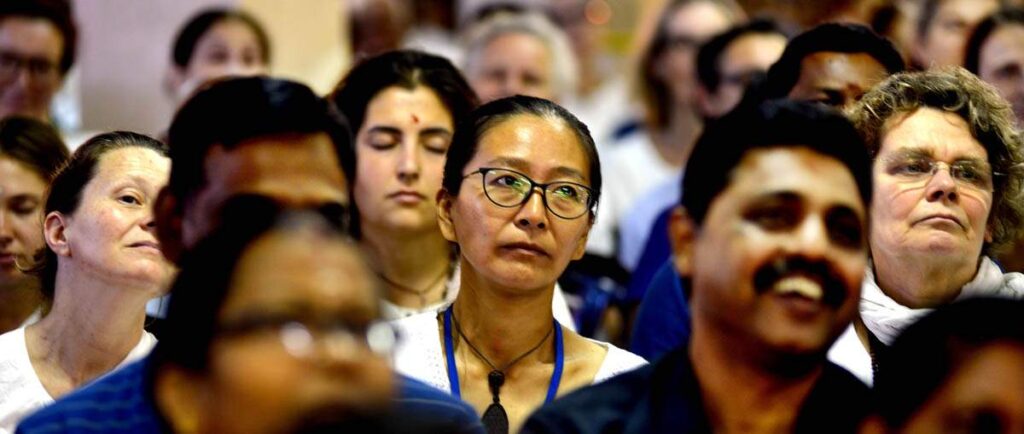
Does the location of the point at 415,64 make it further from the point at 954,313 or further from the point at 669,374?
the point at 954,313

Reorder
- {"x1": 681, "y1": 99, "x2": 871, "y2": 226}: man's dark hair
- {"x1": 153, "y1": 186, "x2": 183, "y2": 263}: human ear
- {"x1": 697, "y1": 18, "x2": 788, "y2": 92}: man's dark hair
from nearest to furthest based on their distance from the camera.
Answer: {"x1": 681, "y1": 99, "x2": 871, "y2": 226}: man's dark hair → {"x1": 153, "y1": 186, "x2": 183, "y2": 263}: human ear → {"x1": 697, "y1": 18, "x2": 788, "y2": 92}: man's dark hair

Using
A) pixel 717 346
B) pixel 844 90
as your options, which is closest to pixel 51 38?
pixel 844 90

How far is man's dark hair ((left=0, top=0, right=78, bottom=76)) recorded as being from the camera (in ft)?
15.5

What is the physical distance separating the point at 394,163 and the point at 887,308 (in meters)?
1.20

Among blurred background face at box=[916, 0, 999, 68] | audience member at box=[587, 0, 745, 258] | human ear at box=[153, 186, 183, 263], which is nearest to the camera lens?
human ear at box=[153, 186, 183, 263]

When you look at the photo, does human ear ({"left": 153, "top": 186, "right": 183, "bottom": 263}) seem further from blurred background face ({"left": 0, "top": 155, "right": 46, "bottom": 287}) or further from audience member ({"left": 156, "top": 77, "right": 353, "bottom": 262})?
blurred background face ({"left": 0, "top": 155, "right": 46, "bottom": 287})

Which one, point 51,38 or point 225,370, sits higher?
point 225,370

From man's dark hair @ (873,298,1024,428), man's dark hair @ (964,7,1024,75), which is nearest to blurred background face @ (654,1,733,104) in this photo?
man's dark hair @ (964,7,1024,75)

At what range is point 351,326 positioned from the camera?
1815mm

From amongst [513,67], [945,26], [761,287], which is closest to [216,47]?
[513,67]

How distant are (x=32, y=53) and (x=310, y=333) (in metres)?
3.19

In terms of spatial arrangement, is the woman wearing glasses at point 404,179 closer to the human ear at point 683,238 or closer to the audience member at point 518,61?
the human ear at point 683,238

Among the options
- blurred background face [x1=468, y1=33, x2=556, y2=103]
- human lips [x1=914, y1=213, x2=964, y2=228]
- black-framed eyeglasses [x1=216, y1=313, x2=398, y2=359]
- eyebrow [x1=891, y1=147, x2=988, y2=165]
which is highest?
black-framed eyeglasses [x1=216, y1=313, x2=398, y2=359]

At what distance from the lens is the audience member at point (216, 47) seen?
16.8ft
